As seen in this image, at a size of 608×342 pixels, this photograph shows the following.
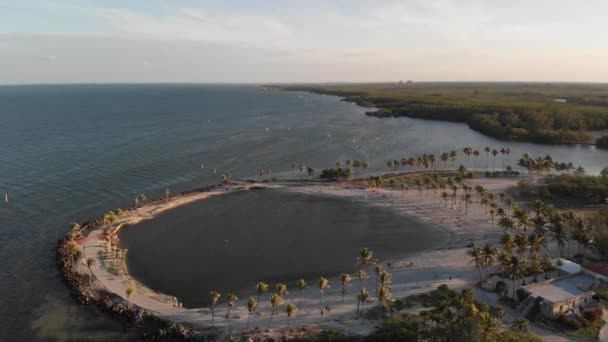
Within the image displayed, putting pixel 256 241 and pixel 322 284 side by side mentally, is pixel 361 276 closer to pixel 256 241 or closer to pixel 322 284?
pixel 322 284

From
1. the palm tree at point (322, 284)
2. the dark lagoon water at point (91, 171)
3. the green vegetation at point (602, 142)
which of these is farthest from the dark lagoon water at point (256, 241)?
the green vegetation at point (602, 142)

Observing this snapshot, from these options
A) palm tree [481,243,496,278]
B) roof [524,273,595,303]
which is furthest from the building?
palm tree [481,243,496,278]

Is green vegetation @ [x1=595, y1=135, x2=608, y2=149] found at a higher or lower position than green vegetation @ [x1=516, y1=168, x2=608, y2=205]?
higher

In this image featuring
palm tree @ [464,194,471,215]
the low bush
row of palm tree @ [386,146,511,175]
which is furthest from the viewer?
row of palm tree @ [386,146,511,175]

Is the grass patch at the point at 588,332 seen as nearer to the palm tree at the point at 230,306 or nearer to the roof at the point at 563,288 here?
the roof at the point at 563,288

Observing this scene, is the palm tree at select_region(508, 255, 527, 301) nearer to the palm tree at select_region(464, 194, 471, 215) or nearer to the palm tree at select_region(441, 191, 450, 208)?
the palm tree at select_region(464, 194, 471, 215)

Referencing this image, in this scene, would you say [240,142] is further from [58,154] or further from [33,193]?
[33,193]

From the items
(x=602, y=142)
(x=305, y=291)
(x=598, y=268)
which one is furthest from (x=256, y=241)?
(x=602, y=142)
